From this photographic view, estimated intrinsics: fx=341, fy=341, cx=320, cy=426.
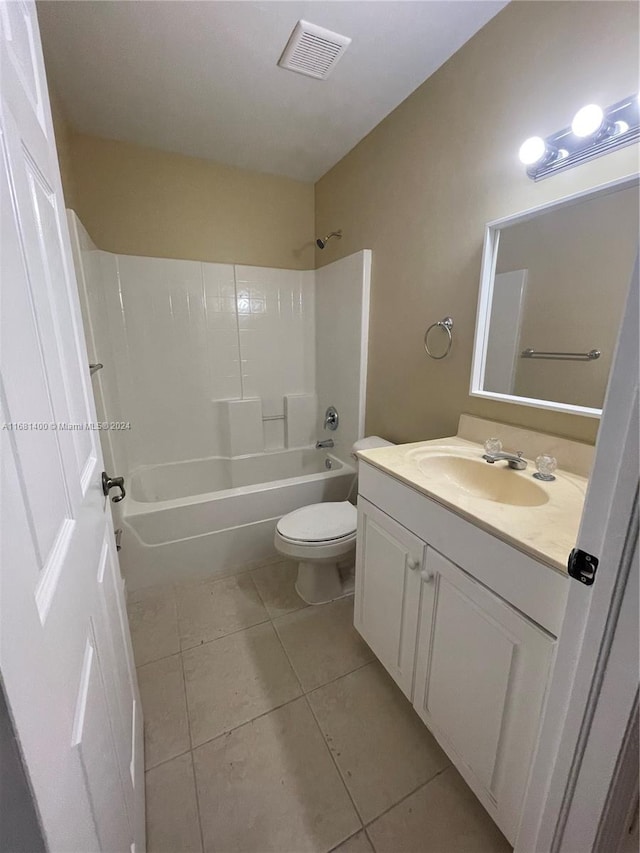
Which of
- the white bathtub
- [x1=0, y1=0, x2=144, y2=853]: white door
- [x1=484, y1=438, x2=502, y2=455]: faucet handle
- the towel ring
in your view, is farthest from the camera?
the white bathtub

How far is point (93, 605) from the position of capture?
Answer: 654 millimetres

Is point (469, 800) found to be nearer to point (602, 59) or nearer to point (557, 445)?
point (557, 445)

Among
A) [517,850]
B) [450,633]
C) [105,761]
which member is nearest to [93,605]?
[105,761]

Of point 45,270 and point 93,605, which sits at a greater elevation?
point 45,270

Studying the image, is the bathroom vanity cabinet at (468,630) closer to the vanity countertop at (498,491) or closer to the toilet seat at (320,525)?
the vanity countertop at (498,491)

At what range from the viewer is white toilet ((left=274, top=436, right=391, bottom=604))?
1579 mm

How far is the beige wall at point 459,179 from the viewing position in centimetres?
100

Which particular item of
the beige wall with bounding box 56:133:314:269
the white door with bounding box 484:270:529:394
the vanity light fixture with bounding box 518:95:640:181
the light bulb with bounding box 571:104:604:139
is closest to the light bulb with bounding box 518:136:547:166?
the vanity light fixture with bounding box 518:95:640:181

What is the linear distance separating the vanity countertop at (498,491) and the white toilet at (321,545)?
21.6 inches

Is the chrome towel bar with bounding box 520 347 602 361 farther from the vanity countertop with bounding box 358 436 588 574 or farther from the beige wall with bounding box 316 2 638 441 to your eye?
the vanity countertop with bounding box 358 436 588 574

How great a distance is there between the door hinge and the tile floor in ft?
3.10

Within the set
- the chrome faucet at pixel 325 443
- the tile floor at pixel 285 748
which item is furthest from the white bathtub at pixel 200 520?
the tile floor at pixel 285 748

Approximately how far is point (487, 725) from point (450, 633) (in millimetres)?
208

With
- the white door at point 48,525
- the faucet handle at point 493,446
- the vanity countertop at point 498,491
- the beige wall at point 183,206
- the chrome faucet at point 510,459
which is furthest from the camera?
the beige wall at point 183,206
